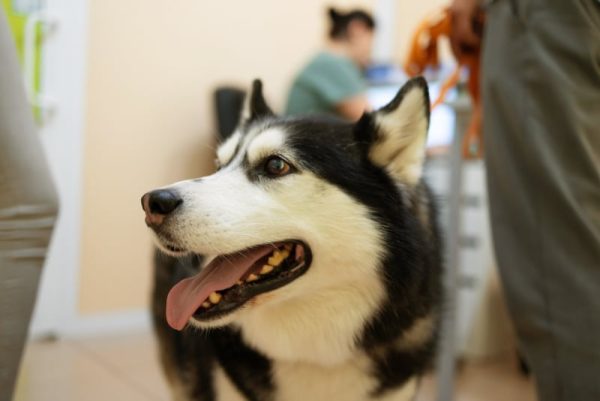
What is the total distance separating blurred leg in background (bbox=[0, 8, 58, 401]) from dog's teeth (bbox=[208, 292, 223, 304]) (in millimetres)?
341

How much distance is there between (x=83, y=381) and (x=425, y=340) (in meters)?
1.50

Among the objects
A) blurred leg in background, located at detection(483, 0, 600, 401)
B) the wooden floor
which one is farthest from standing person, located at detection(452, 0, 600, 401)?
the wooden floor

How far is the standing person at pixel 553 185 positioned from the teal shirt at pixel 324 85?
159cm

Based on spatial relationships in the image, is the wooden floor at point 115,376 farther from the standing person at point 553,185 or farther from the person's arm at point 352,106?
the person's arm at point 352,106

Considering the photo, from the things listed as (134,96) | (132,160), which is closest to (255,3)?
(134,96)

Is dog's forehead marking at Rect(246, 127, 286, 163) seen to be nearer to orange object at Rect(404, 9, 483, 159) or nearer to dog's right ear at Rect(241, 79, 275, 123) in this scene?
dog's right ear at Rect(241, 79, 275, 123)

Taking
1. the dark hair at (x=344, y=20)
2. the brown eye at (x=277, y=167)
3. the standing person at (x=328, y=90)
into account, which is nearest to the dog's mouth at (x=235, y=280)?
the brown eye at (x=277, y=167)

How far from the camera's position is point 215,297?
1.14 metres

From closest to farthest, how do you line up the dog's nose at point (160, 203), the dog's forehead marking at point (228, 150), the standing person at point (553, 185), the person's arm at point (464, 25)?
the dog's nose at point (160, 203), the standing person at point (553, 185), the dog's forehead marking at point (228, 150), the person's arm at point (464, 25)

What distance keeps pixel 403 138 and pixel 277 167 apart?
→ 0.93 feet

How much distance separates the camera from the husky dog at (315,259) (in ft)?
3.73

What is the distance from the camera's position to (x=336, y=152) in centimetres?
124

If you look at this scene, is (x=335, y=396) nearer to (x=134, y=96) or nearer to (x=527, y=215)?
(x=527, y=215)

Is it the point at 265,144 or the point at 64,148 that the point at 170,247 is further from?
the point at 64,148
